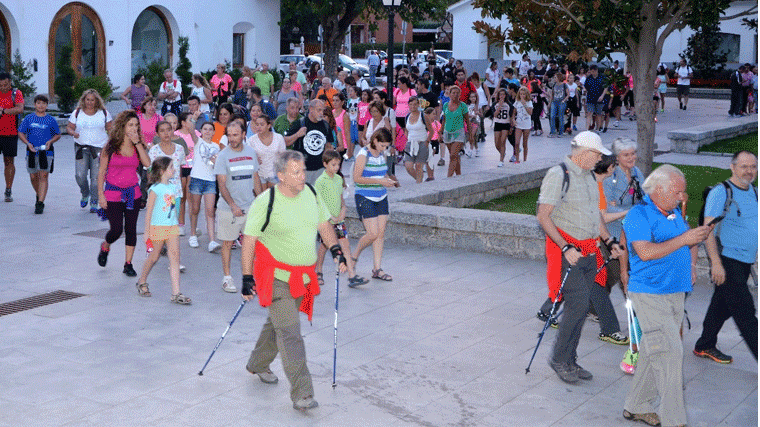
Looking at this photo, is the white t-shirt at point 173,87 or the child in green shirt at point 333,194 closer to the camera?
the child in green shirt at point 333,194

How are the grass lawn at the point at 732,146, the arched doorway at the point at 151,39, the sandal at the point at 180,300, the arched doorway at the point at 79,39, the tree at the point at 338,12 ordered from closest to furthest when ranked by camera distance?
the sandal at the point at 180,300 → the grass lawn at the point at 732,146 → the arched doorway at the point at 79,39 → the arched doorway at the point at 151,39 → the tree at the point at 338,12

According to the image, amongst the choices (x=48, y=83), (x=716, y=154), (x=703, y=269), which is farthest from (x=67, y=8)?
(x=703, y=269)

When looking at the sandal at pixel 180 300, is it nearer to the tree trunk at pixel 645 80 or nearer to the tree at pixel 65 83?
the tree trunk at pixel 645 80

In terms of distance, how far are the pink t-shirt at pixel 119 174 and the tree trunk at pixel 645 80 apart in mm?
6498

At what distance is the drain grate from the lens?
8.84 meters

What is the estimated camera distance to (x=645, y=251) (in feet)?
19.7

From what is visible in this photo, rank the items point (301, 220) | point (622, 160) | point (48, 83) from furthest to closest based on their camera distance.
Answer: point (48, 83), point (622, 160), point (301, 220)

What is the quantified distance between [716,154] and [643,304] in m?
15.5

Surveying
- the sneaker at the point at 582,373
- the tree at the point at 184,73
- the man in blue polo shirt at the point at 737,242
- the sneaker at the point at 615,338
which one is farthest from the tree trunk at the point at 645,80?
the tree at the point at 184,73

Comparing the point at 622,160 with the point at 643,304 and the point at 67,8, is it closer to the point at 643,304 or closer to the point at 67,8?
the point at 643,304

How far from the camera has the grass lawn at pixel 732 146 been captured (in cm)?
2133

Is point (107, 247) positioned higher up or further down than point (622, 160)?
further down

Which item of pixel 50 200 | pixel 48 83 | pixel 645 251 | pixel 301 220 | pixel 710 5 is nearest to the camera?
pixel 645 251

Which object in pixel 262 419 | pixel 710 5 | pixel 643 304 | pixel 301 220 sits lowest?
pixel 262 419
